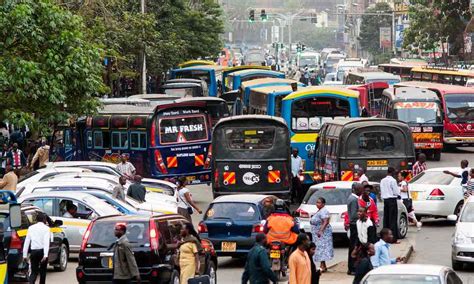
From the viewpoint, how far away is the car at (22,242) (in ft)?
73.6

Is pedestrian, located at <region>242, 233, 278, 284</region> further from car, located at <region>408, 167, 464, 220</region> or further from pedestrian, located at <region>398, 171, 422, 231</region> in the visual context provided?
car, located at <region>408, 167, 464, 220</region>

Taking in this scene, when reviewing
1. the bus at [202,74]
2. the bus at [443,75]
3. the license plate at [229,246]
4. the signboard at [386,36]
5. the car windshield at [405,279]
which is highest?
the car windshield at [405,279]

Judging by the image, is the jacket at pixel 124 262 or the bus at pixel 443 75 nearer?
the jacket at pixel 124 262

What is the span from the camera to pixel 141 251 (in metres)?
21.8

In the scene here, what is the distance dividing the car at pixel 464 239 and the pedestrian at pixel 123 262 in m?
6.58

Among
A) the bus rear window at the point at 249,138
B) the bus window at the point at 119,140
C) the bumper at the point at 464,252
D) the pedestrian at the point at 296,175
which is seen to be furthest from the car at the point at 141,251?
the bus window at the point at 119,140

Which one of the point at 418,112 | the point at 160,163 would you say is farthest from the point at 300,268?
the point at 418,112

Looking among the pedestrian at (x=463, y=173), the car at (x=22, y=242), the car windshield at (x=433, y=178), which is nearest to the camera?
the car at (x=22, y=242)

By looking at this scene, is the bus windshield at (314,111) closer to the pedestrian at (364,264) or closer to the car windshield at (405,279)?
the pedestrian at (364,264)

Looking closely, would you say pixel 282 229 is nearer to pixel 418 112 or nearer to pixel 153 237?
pixel 153 237

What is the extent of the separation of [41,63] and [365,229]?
47.0 ft

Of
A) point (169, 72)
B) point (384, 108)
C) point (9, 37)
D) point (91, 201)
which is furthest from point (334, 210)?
point (169, 72)

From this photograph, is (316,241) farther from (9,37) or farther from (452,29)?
(452,29)

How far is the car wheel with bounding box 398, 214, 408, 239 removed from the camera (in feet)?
95.3
